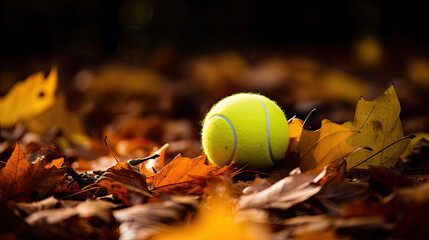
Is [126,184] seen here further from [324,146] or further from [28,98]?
[28,98]

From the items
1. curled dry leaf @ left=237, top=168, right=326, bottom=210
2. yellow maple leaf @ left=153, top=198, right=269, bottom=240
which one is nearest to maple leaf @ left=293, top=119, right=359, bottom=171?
curled dry leaf @ left=237, top=168, right=326, bottom=210

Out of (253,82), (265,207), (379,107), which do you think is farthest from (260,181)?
(253,82)

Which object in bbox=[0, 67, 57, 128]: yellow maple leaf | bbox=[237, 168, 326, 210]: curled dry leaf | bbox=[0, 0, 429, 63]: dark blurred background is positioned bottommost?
bbox=[0, 0, 429, 63]: dark blurred background

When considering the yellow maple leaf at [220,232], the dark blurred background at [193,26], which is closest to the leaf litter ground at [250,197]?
the yellow maple leaf at [220,232]

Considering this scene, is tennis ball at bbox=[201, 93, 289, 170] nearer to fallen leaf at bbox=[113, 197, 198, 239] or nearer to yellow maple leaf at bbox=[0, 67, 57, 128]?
fallen leaf at bbox=[113, 197, 198, 239]

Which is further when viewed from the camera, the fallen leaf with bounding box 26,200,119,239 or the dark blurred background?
the dark blurred background

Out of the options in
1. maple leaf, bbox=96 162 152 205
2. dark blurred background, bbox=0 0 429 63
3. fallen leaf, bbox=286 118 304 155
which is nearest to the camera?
maple leaf, bbox=96 162 152 205

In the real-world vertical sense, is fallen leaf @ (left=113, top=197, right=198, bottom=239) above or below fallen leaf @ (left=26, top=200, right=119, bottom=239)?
above

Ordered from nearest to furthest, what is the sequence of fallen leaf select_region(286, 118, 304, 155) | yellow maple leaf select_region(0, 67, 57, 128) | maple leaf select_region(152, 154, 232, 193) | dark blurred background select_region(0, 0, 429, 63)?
maple leaf select_region(152, 154, 232, 193)
fallen leaf select_region(286, 118, 304, 155)
yellow maple leaf select_region(0, 67, 57, 128)
dark blurred background select_region(0, 0, 429, 63)

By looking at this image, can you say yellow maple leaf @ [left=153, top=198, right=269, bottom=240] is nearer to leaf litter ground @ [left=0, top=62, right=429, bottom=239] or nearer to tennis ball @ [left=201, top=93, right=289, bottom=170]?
leaf litter ground @ [left=0, top=62, right=429, bottom=239]
